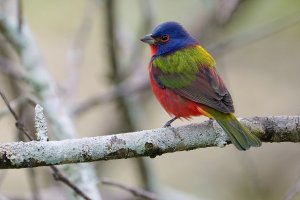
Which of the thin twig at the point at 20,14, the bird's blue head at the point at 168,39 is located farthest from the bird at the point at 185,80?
the thin twig at the point at 20,14

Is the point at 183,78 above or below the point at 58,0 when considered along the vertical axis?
below

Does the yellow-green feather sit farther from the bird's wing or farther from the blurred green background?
the blurred green background

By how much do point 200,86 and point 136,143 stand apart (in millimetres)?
1276

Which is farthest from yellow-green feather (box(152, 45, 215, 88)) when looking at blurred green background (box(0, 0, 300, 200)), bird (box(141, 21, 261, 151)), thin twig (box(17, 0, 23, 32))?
blurred green background (box(0, 0, 300, 200))

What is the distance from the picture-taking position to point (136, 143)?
3482 mm

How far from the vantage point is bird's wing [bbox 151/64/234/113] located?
4.44m

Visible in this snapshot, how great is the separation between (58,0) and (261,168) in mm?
3766

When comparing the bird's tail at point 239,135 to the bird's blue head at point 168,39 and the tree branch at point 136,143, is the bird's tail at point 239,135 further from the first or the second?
the bird's blue head at point 168,39

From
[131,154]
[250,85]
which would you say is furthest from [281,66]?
[131,154]

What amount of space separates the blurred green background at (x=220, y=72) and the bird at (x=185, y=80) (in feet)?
4.88

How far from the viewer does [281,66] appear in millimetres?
8625

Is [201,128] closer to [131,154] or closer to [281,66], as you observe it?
[131,154]

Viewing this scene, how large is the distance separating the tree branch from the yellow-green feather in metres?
0.76

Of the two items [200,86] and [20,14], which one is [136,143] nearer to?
[200,86]
